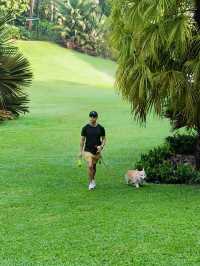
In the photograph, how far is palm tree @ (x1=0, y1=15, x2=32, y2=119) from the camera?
23344mm

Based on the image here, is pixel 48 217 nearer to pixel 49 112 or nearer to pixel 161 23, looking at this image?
pixel 161 23

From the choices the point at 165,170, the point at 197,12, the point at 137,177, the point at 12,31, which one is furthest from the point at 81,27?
the point at 137,177

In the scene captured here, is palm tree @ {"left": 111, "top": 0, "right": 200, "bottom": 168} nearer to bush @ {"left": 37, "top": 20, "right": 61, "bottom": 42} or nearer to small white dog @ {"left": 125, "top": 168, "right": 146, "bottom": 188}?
small white dog @ {"left": 125, "top": 168, "right": 146, "bottom": 188}

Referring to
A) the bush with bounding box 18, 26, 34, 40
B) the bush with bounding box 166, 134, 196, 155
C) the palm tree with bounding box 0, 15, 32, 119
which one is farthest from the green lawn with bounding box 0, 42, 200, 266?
the bush with bounding box 18, 26, 34, 40

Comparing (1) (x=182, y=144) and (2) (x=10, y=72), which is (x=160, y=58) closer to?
(1) (x=182, y=144)

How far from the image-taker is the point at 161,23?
1237 cm

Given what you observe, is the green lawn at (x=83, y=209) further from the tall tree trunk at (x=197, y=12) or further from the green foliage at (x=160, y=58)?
the tall tree trunk at (x=197, y=12)

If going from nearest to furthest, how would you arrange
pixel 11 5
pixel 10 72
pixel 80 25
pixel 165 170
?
pixel 165 170
pixel 10 72
pixel 11 5
pixel 80 25

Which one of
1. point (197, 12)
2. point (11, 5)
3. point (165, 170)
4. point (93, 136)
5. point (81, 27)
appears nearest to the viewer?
point (93, 136)

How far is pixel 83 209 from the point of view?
10258mm

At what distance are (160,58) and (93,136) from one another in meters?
2.24

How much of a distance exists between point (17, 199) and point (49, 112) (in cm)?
1864

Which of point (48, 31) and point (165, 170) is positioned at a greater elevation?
point (165, 170)

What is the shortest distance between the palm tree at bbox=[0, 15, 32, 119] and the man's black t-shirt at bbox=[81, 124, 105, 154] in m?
11.9
